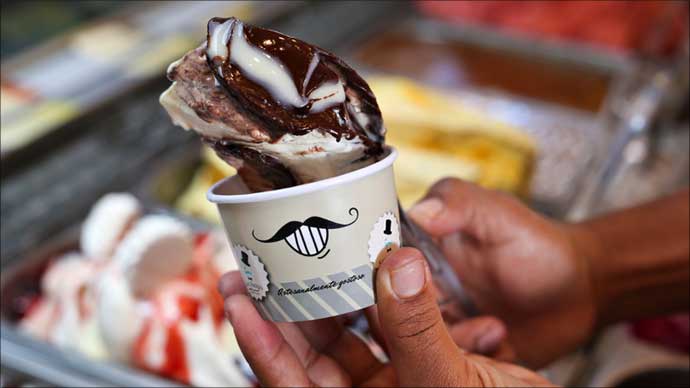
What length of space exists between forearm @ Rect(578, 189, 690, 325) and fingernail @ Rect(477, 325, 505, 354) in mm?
328

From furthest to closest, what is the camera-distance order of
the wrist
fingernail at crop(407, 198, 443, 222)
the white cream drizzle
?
the wrist → fingernail at crop(407, 198, 443, 222) → the white cream drizzle

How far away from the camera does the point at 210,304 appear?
1318 millimetres

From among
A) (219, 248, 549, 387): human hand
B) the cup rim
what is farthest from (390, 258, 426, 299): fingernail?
the cup rim

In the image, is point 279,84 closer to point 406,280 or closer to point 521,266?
point 406,280

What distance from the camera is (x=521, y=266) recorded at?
4.11 feet

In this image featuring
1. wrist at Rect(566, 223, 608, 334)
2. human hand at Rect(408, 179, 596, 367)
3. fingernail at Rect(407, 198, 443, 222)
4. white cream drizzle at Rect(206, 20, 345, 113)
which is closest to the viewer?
white cream drizzle at Rect(206, 20, 345, 113)

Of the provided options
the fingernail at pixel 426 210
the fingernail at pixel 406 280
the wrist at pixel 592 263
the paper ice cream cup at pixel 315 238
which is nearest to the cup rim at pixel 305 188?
the paper ice cream cup at pixel 315 238

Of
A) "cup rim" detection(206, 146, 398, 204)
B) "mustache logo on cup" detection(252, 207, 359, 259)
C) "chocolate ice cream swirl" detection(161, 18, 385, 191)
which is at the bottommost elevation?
"mustache logo on cup" detection(252, 207, 359, 259)

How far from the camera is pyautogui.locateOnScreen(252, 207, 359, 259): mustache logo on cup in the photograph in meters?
0.71

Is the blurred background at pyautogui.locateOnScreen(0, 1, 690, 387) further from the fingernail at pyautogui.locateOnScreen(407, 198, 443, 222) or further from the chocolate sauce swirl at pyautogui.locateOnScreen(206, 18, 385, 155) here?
the chocolate sauce swirl at pyautogui.locateOnScreen(206, 18, 385, 155)

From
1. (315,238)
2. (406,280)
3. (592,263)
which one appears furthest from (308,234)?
(592,263)

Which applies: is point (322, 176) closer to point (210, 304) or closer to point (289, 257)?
point (289, 257)

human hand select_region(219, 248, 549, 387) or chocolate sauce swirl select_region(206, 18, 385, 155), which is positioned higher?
chocolate sauce swirl select_region(206, 18, 385, 155)

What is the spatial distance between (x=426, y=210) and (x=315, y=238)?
409 mm
